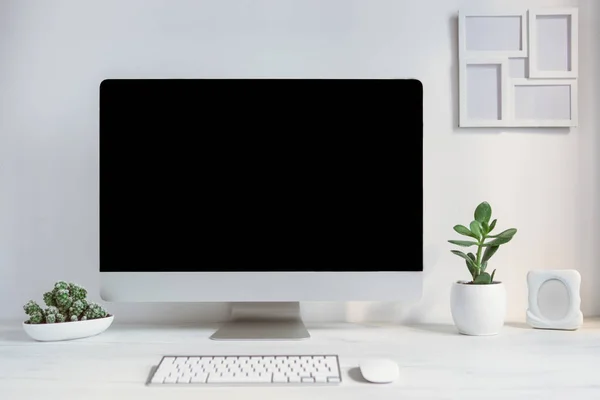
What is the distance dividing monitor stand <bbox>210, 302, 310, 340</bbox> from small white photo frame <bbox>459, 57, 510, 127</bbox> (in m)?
0.67

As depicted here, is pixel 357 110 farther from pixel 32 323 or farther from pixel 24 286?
pixel 24 286

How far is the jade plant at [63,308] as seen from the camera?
4.43 feet

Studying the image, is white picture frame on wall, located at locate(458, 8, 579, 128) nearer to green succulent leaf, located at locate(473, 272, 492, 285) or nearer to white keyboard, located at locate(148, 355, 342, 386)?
green succulent leaf, located at locate(473, 272, 492, 285)

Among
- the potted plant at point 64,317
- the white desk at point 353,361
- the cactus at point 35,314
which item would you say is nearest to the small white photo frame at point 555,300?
the white desk at point 353,361

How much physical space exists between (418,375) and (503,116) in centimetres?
83

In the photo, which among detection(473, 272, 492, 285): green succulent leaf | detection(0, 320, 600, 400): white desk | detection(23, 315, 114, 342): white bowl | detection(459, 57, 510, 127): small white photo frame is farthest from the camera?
detection(459, 57, 510, 127): small white photo frame

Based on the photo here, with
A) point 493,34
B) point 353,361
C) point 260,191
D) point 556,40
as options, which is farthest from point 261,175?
point 556,40

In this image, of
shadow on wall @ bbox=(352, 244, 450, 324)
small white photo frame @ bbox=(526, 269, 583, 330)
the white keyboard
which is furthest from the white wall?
the white keyboard

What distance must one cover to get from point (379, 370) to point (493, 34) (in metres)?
1.01

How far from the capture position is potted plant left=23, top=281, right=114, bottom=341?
4.37 ft

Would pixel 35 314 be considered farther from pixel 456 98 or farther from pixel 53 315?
pixel 456 98

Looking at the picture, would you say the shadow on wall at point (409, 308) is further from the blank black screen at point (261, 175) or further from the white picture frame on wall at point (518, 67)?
the white picture frame on wall at point (518, 67)

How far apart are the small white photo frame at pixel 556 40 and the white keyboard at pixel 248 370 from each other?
3.35ft

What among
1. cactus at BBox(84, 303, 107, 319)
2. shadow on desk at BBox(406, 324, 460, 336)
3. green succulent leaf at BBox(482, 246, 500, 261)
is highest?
green succulent leaf at BBox(482, 246, 500, 261)
